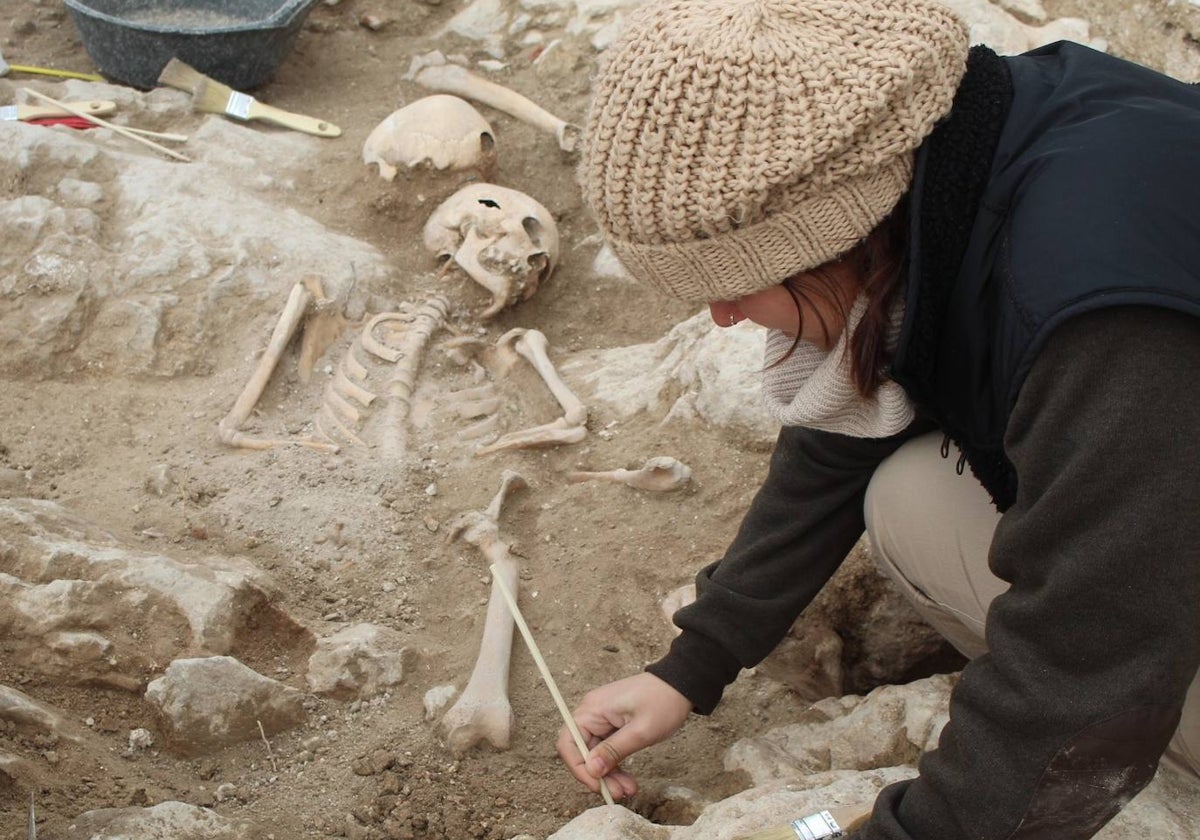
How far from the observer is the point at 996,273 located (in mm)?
A: 1510

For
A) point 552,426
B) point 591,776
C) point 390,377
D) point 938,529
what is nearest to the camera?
point 938,529

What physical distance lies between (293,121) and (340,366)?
1929 millimetres

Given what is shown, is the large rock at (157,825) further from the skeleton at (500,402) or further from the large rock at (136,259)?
the large rock at (136,259)

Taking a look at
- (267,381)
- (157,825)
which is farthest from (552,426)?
(157,825)

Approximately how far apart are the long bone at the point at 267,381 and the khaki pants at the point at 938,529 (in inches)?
75.3

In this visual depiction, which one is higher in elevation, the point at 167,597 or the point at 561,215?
the point at 167,597

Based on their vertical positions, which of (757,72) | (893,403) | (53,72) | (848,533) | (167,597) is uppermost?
(757,72)

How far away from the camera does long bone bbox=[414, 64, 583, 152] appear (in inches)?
216

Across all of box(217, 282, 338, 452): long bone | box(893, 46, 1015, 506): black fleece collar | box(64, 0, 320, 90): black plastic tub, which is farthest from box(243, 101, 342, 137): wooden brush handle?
box(893, 46, 1015, 506): black fleece collar

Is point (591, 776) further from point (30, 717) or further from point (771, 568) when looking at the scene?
point (30, 717)

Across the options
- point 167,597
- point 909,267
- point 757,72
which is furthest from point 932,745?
point 167,597

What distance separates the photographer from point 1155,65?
16.1ft

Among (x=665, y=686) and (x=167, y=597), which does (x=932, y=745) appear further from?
(x=167, y=597)

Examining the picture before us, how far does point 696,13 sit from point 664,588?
1.78 meters
